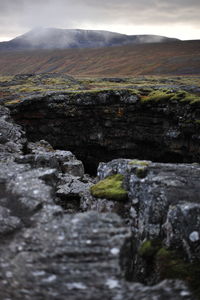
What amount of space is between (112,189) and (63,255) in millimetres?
5845

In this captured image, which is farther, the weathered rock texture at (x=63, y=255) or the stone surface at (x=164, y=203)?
the stone surface at (x=164, y=203)

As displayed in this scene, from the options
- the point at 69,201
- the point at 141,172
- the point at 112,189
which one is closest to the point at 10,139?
the point at 69,201

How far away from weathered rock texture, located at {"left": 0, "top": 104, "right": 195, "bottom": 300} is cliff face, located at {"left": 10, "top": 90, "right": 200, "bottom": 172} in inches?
1047

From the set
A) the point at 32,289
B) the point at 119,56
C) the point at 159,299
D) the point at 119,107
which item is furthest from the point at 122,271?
the point at 119,56

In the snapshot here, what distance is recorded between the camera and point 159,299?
6.16 metres

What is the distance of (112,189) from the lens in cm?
1266

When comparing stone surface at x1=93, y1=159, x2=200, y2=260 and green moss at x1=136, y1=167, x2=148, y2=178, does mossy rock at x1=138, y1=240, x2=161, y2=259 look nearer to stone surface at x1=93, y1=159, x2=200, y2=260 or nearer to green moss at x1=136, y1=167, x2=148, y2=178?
stone surface at x1=93, y1=159, x2=200, y2=260

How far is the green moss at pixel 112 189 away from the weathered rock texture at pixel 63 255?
3.14 meters

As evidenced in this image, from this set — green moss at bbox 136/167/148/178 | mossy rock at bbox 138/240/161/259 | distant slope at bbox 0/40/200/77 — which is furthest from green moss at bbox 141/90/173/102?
distant slope at bbox 0/40/200/77

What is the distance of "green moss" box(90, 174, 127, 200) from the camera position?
12.2 meters

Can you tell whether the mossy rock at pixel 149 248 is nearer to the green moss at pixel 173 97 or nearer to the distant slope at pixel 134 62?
the green moss at pixel 173 97

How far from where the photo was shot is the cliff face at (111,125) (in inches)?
1332

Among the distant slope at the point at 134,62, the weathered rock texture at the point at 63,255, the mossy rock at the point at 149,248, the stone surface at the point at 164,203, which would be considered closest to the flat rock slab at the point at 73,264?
the weathered rock texture at the point at 63,255

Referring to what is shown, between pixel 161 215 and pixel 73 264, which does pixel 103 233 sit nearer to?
pixel 73 264
